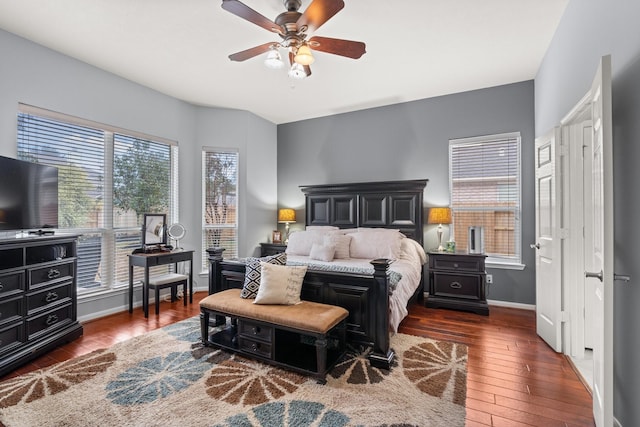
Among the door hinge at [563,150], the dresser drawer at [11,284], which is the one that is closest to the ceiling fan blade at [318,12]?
the door hinge at [563,150]

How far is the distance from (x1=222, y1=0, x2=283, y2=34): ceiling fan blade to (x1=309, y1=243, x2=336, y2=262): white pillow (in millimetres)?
2520

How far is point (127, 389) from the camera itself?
2184 mm

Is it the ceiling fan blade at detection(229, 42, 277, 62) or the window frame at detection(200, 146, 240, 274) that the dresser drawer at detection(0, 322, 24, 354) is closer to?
the window frame at detection(200, 146, 240, 274)

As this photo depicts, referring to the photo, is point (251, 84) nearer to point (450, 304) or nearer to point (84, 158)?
point (84, 158)

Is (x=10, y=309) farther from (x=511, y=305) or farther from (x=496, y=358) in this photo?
(x=511, y=305)

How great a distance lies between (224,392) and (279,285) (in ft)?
2.81

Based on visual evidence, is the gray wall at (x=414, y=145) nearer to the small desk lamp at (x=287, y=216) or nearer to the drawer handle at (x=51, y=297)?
the small desk lamp at (x=287, y=216)

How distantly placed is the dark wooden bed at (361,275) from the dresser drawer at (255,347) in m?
0.57

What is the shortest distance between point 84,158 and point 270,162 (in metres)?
2.85

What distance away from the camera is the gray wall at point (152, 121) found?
3.03 m

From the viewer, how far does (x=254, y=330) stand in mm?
2588

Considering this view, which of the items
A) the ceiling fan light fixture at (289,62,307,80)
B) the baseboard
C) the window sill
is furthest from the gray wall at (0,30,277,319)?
the baseboard

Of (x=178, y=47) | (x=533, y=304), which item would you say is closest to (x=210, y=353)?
(x=178, y=47)

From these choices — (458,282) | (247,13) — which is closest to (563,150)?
(458,282)
